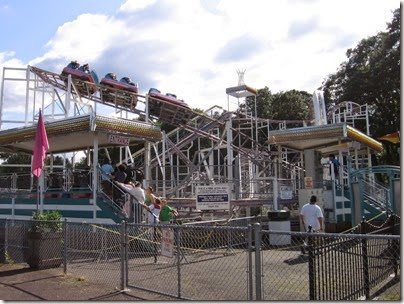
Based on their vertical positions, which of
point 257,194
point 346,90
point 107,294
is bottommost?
point 107,294

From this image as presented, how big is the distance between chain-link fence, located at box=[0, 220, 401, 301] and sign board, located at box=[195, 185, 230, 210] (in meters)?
0.97

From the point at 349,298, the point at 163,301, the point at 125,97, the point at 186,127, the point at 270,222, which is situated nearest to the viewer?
the point at 349,298

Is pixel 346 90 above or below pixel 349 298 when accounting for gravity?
above

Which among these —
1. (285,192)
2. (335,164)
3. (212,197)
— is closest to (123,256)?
(212,197)

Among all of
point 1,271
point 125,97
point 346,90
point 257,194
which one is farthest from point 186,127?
point 346,90

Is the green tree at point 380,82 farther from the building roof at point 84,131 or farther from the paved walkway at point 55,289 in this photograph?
the paved walkway at point 55,289

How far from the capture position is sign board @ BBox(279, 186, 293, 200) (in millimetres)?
17431

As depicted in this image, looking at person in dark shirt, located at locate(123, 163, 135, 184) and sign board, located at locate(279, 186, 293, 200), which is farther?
sign board, located at locate(279, 186, 293, 200)

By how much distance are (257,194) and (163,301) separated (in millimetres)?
11575

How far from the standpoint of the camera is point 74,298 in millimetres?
7328

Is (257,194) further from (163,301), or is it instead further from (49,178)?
(163,301)

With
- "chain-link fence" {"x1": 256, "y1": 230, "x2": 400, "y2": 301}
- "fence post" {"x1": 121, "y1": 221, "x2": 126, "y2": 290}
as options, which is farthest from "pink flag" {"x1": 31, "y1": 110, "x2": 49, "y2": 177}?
"chain-link fence" {"x1": 256, "y1": 230, "x2": 400, "y2": 301}

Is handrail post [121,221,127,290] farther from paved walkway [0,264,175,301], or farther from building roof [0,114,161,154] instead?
building roof [0,114,161,154]

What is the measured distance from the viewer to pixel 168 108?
83.5 feet
